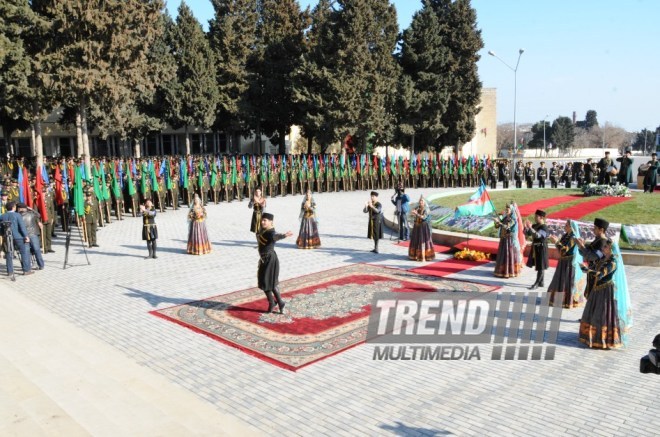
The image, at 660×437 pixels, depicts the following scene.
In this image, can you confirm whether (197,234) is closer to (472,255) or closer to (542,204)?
(472,255)

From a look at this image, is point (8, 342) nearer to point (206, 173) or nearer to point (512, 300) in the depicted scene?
point (512, 300)

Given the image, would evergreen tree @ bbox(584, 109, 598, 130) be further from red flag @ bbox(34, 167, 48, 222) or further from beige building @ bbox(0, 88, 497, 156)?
red flag @ bbox(34, 167, 48, 222)

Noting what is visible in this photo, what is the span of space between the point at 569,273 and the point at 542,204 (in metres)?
10.1

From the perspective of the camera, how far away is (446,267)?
44.3ft

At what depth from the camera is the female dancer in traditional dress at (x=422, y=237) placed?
46.0 ft

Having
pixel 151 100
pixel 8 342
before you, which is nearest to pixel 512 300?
pixel 8 342

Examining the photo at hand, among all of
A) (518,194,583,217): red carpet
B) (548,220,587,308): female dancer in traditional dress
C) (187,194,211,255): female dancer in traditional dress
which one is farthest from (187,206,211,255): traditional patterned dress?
(518,194,583,217): red carpet

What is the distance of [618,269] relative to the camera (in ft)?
25.6

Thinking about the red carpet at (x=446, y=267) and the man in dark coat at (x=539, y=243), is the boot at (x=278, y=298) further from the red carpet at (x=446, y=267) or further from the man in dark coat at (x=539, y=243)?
the man in dark coat at (x=539, y=243)

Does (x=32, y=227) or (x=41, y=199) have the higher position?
(x=41, y=199)

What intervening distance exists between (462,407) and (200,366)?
3.61 metres

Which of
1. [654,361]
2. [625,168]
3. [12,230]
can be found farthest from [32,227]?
[625,168]

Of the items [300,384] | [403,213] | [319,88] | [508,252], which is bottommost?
[300,384]

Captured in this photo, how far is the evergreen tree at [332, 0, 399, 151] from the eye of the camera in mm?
36812
